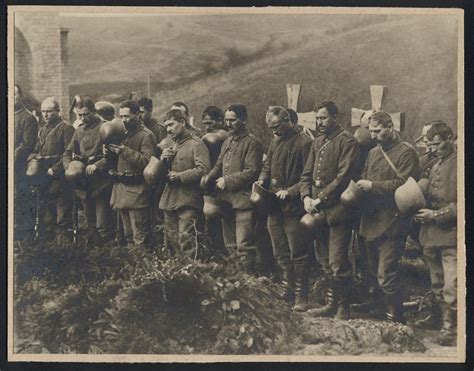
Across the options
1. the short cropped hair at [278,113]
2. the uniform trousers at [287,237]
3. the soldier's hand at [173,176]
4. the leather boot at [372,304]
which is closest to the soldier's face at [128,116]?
the soldier's hand at [173,176]

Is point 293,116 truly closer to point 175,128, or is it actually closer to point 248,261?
point 175,128

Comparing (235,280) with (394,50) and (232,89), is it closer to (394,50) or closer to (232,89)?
(232,89)

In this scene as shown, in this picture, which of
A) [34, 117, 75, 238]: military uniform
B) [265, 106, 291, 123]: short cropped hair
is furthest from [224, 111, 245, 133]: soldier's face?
[34, 117, 75, 238]: military uniform

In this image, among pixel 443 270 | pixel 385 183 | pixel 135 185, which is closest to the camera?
pixel 385 183

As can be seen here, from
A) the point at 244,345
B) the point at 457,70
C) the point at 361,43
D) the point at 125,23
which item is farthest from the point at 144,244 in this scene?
the point at 457,70

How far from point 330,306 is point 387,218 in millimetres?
985

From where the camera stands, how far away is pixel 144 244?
296 inches

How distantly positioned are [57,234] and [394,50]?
3.66m

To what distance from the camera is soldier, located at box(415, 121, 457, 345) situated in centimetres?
738

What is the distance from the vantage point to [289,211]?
24.4 feet

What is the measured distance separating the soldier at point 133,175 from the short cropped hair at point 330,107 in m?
1.61

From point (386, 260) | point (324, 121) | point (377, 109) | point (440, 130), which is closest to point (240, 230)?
point (324, 121)

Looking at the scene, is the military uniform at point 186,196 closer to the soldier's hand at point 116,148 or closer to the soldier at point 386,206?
the soldier's hand at point 116,148

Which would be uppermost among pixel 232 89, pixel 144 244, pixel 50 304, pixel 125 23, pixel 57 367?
pixel 125 23
